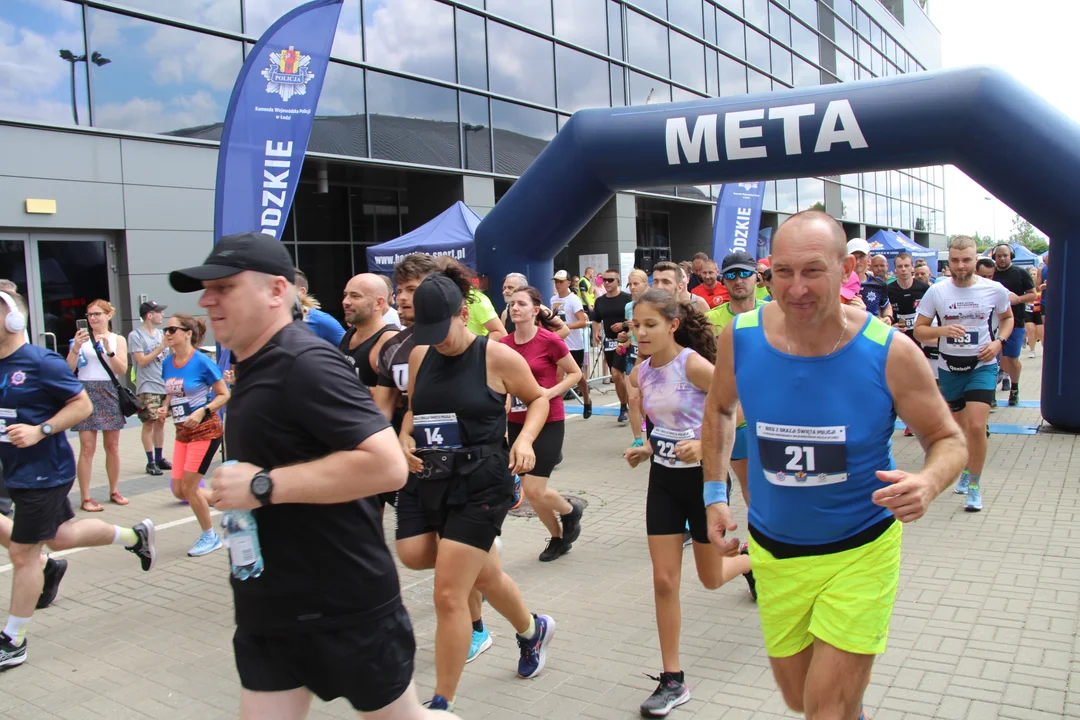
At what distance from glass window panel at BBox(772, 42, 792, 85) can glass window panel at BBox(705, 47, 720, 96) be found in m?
4.78

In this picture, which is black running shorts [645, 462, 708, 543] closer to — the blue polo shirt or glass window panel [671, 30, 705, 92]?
the blue polo shirt

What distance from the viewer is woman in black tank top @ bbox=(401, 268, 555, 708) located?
3498 mm

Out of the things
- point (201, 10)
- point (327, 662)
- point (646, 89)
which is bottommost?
point (327, 662)

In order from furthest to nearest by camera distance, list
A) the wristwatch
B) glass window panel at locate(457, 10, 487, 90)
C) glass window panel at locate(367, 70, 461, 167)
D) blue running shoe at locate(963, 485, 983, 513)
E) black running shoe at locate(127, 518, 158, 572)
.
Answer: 1. glass window panel at locate(457, 10, 487, 90)
2. glass window panel at locate(367, 70, 461, 167)
3. blue running shoe at locate(963, 485, 983, 513)
4. black running shoe at locate(127, 518, 158, 572)
5. the wristwatch

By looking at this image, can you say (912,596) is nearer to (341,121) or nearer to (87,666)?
(87,666)

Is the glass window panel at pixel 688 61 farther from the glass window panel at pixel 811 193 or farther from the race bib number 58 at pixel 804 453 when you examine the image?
the race bib number 58 at pixel 804 453

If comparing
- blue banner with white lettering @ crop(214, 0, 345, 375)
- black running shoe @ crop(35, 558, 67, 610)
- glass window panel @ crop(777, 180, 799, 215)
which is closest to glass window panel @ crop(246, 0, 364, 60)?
blue banner with white lettering @ crop(214, 0, 345, 375)

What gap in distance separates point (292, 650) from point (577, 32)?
833 inches

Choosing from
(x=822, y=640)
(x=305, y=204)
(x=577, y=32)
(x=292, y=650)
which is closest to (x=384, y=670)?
(x=292, y=650)

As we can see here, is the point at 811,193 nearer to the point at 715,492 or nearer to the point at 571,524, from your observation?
the point at 571,524

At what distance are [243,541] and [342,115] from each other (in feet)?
48.6

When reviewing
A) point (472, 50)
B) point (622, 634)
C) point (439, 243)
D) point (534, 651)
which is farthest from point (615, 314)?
point (472, 50)

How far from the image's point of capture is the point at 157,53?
1318cm

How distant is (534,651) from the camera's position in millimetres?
4047
